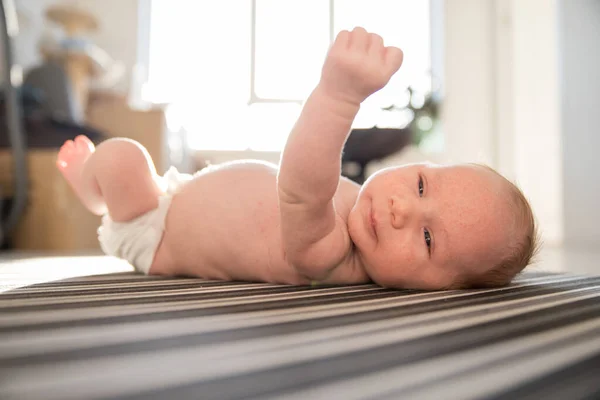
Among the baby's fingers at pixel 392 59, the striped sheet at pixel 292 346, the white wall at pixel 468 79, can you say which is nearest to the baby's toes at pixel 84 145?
the striped sheet at pixel 292 346

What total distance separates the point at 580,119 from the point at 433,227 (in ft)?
8.58

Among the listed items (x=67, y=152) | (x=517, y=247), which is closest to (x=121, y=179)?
(x=67, y=152)

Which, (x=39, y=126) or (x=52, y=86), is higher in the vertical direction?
(x=52, y=86)

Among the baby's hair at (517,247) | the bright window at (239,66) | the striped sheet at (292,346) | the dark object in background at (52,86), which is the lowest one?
the striped sheet at (292,346)

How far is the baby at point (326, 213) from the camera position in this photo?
561 millimetres

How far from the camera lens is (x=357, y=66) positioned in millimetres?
542

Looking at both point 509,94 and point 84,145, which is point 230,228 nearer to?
point 84,145

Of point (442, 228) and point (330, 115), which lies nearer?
point (330, 115)

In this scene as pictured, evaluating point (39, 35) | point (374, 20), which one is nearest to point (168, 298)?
point (39, 35)

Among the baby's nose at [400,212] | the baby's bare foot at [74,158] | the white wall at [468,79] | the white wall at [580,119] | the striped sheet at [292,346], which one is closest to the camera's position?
the striped sheet at [292,346]

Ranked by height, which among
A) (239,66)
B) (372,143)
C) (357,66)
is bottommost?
(357,66)

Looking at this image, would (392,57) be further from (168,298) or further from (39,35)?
(39,35)

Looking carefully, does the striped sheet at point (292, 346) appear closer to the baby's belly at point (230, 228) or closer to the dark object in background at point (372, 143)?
the baby's belly at point (230, 228)

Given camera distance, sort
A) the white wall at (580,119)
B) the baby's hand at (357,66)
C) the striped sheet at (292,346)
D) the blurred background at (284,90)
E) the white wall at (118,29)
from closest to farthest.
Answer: the striped sheet at (292,346), the baby's hand at (357,66), the blurred background at (284,90), the white wall at (580,119), the white wall at (118,29)
